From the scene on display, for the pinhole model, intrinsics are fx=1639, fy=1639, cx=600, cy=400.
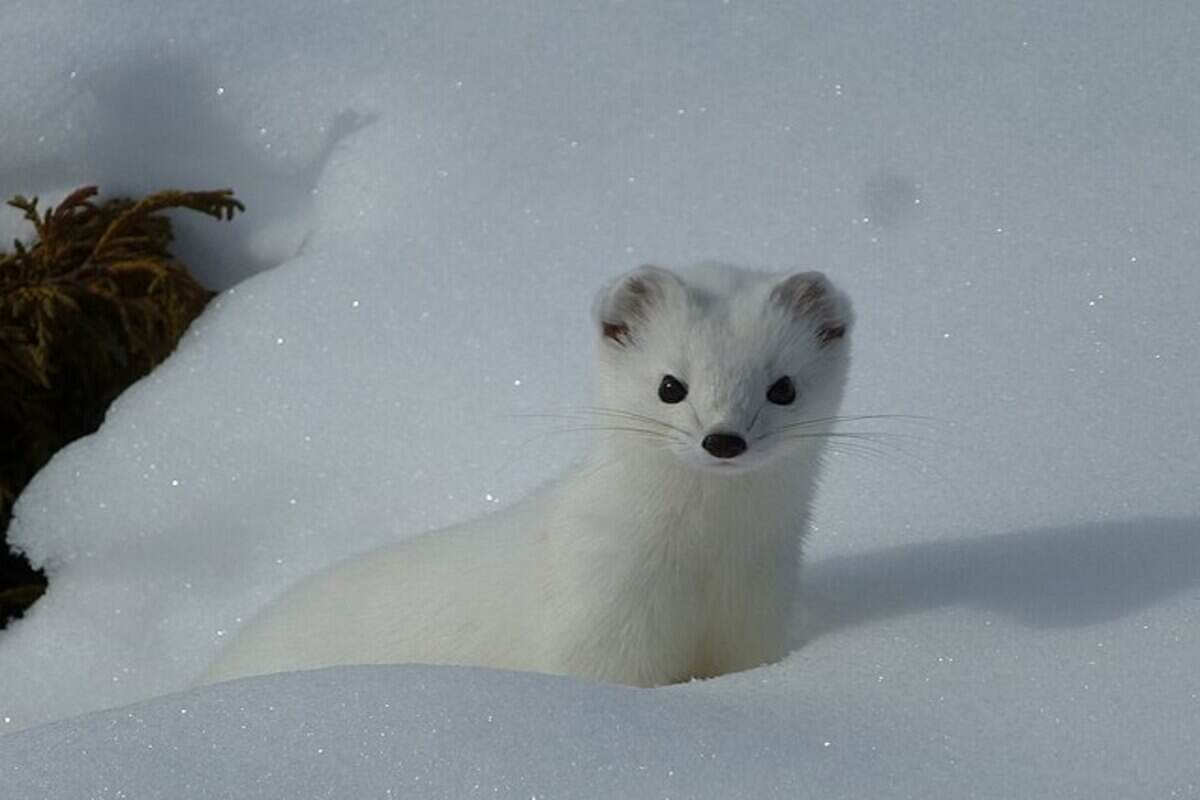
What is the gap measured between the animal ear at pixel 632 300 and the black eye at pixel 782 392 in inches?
9.4

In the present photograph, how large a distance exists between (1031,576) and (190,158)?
304cm

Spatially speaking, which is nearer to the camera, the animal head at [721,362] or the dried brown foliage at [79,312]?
the animal head at [721,362]

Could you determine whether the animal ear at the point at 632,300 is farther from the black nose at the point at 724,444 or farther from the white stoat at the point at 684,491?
the black nose at the point at 724,444

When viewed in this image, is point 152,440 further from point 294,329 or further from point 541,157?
point 541,157

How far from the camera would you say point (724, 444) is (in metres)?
2.74

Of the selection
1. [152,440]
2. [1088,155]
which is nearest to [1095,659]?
[1088,155]

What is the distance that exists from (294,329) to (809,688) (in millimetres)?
2262

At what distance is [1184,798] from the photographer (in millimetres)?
2121

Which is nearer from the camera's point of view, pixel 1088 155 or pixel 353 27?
pixel 1088 155

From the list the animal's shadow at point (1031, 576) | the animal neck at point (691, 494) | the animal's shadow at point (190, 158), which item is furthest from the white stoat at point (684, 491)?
the animal's shadow at point (190, 158)

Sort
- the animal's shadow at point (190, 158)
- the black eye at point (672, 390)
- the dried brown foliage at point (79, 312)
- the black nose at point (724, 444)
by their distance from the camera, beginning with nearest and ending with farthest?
the black nose at point (724, 444), the black eye at point (672, 390), the dried brown foliage at point (79, 312), the animal's shadow at point (190, 158)

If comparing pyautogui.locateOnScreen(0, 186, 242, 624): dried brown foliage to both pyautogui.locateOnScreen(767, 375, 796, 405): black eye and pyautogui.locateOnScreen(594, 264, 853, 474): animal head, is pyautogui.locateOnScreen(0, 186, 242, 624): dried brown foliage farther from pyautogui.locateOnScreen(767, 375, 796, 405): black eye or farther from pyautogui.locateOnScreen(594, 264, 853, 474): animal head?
pyautogui.locateOnScreen(767, 375, 796, 405): black eye

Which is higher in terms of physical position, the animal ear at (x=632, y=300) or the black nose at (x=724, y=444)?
the animal ear at (x=632, y=300)

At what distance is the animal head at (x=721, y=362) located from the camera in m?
2.83
